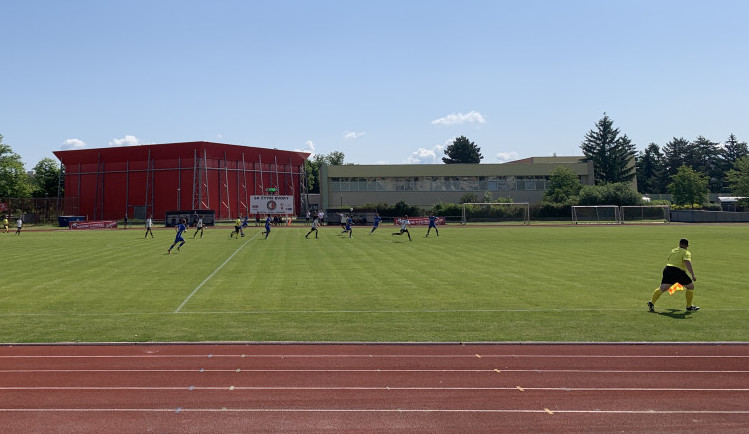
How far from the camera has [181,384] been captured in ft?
26.9

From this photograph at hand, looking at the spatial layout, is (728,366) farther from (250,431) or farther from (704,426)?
(250,431)

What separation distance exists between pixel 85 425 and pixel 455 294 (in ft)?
34.7

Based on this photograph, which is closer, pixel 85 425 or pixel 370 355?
pixel 85 425

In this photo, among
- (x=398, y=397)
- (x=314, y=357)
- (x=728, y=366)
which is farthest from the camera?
(x=314, y=357)

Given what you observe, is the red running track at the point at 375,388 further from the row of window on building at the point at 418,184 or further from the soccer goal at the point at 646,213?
the row of window on building at the point at 418,184

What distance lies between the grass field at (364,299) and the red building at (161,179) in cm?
5302

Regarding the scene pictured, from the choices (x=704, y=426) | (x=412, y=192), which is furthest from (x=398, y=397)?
(x=412, y=192)

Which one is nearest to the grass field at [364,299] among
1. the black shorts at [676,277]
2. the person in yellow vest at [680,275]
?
the person in yellow vest at [680,275]

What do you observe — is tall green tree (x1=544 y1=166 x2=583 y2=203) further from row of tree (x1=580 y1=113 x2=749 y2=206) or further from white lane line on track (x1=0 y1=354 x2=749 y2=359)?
white lane line on track (x1=0 y1=354 x2=749 y2=359)

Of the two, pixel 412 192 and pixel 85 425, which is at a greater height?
pixel 412 192

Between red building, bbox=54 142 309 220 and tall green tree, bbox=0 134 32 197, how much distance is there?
6.21m

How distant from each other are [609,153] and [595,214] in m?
43.1

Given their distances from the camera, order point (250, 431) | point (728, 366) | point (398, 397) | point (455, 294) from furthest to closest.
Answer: point (455, 294)
point (728, 366)
point (398, 397)
point (250, 431)

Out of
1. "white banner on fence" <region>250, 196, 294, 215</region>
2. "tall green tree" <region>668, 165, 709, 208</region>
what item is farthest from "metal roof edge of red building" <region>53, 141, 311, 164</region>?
"tall green tree" <region>668, 165, 709, 208</region>
